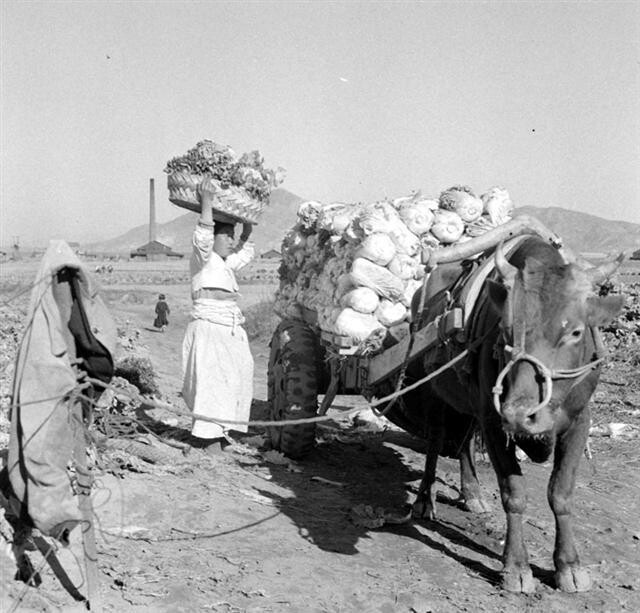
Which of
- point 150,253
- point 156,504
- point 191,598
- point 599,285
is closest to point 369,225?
point 599,285

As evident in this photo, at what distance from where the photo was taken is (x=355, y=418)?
962 centimetres

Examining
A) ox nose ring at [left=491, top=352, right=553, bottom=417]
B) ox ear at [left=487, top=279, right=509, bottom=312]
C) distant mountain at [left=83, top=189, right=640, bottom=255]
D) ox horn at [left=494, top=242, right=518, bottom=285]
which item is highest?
ox horn at [left=494, top=242, right=518, bottom=285]

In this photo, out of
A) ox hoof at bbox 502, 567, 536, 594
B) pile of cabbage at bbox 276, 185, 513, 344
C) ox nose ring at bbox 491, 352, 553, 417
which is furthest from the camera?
pile of cabbage at bbox 276, 185, 513, 344

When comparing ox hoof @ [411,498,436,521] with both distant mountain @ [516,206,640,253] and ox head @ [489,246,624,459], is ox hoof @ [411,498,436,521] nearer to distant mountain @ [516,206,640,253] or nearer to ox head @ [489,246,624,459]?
ox head @ [489,246,624,459]

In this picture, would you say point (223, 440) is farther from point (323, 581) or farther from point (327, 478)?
point (323, 581)

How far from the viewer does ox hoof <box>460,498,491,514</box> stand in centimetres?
657

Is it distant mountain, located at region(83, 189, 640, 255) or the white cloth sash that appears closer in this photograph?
the white cloth sash

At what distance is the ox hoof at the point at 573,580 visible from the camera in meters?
4.90

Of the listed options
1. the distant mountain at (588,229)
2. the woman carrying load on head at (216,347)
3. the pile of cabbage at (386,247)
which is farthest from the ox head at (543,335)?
the distant mountain at (588,229)

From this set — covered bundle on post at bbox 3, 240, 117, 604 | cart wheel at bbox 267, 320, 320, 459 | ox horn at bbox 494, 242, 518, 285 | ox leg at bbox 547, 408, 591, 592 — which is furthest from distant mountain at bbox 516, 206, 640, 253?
covered bundle on post at bbox 3, 240, 117, 604

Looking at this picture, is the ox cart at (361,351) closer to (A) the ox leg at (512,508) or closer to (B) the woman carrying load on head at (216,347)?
(B) the woman carrying load on head at (216,347)

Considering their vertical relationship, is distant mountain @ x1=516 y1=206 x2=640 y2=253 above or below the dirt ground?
below

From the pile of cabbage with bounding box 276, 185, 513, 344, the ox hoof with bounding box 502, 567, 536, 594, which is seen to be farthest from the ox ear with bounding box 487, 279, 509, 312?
the pile of cabbage with bounding box 276, 185, 513, 344

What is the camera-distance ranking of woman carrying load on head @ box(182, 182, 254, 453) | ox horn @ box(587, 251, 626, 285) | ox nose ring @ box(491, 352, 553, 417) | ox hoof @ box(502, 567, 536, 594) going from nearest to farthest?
ox nose ring @ box(491, 352, 553, 417), ox horn @ box(587, 251, 626, 285), ox hoof @ box(502, 567, 536, 594), woman carrying load on head @ box(182, 182, 254, 453)
